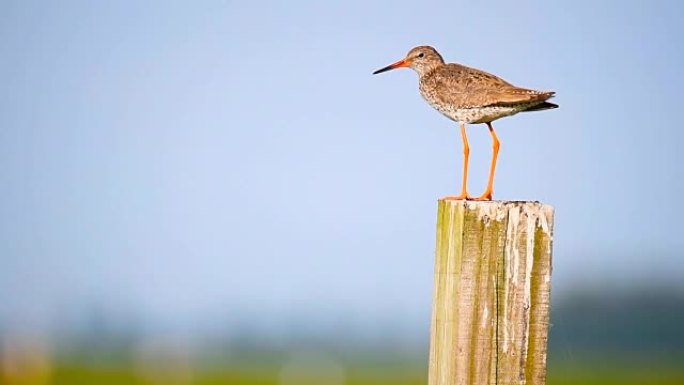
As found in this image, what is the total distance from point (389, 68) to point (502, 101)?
12.1 feet

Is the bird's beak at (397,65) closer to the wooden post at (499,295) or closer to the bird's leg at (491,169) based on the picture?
the bird's leg at (491,169)

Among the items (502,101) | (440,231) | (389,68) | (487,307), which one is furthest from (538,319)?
(389,68)

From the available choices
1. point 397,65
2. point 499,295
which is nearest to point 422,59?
point 397,65

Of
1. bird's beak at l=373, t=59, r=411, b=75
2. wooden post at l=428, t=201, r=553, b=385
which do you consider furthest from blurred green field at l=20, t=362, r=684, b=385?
wooden post at l=428, t=201, r=553, b=385

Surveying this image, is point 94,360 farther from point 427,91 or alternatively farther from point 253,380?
point 427,91

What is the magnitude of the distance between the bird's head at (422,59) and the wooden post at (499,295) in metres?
7.82

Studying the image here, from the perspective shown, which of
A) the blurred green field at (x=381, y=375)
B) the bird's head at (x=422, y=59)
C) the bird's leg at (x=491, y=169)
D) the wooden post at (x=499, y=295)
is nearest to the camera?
the wooden post at (x=499, y=295)

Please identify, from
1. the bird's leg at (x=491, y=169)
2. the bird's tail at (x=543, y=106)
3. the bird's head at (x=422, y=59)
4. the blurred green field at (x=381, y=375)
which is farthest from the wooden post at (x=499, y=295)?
the blurred green field at (x=381, y=375)

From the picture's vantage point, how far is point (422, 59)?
1291cm

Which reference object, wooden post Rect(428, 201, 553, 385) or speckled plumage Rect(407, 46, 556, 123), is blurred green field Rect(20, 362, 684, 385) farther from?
wooden post Rect(428, 201, 553, 385)

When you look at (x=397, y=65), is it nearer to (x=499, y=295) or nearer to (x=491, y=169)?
(x=491, y=169)

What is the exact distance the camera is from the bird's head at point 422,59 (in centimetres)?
1273

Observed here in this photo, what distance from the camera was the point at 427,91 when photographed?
11500 millimetres

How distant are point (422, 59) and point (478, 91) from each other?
8.64 ft
